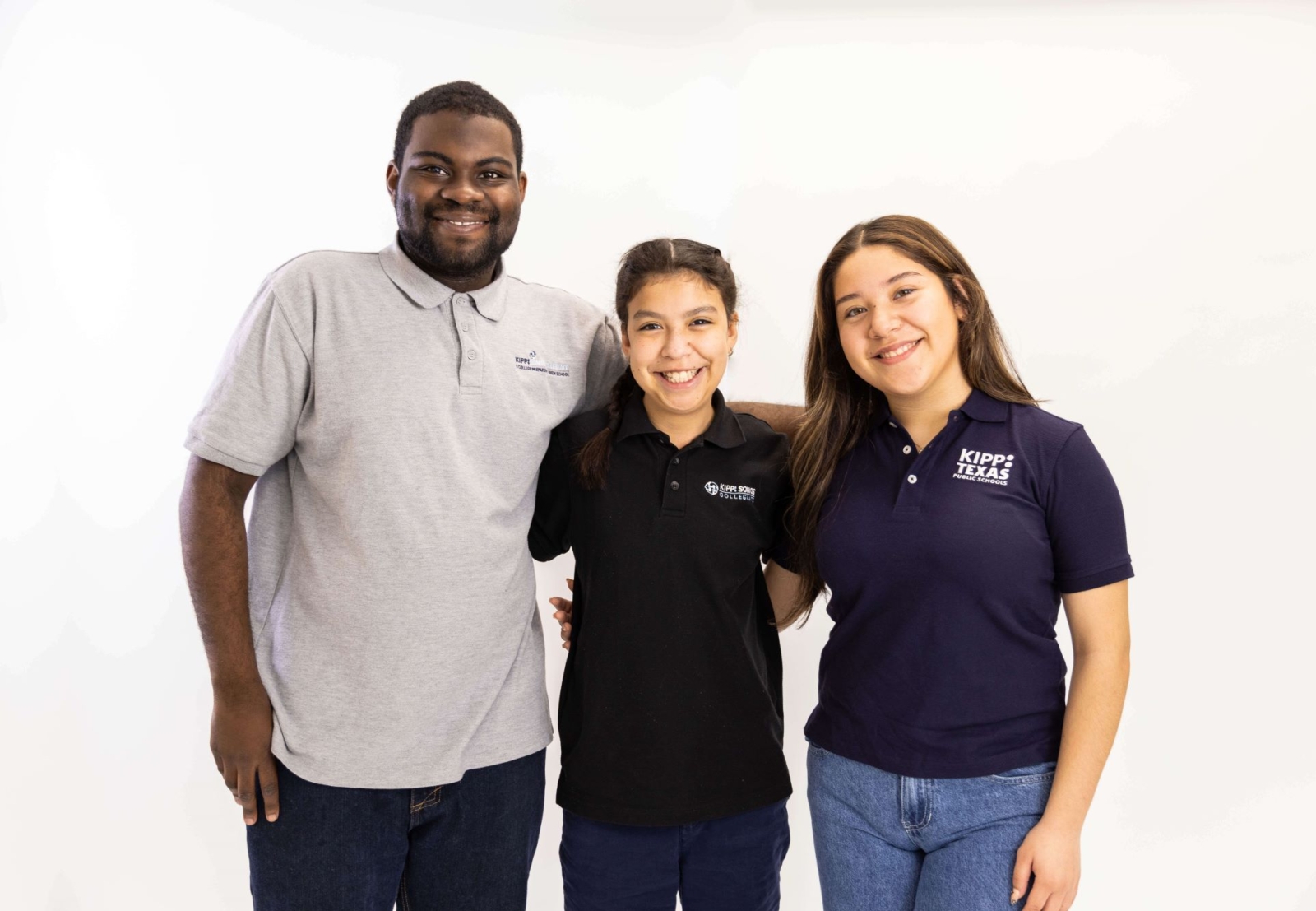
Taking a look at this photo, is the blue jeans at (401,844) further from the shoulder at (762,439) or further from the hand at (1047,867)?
the hand at (1047,867)

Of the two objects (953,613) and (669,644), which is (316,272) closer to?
(669,644)

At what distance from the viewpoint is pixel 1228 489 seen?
2428mm

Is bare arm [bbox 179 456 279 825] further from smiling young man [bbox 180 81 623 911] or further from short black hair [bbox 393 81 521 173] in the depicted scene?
short black hair [bbox 393 81 521 173]

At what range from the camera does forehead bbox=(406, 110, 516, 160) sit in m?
1.61

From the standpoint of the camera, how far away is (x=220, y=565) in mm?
1538

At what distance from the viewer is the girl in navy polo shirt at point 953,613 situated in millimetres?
1406

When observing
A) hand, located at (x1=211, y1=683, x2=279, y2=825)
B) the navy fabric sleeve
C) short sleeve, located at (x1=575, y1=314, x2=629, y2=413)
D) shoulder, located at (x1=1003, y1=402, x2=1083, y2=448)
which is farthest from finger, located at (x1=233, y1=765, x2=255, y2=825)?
shoulder, located at (x1=1003, y1=402, x2=1083, y2=448)

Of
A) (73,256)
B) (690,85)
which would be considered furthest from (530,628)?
(73,256)

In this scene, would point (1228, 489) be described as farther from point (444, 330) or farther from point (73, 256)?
point (73, 256)

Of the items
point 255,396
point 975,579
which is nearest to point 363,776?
point 255,396

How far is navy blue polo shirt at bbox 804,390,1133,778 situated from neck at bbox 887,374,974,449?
32 mm

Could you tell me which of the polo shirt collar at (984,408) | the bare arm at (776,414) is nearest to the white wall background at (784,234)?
the bare arm at (776,414)

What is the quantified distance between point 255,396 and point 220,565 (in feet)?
0.86

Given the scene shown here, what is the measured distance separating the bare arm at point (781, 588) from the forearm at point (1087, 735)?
1.84ft
